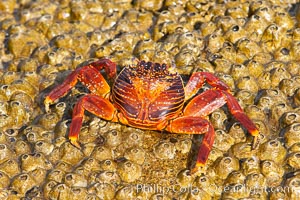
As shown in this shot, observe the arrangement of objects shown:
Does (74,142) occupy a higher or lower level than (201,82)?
lower

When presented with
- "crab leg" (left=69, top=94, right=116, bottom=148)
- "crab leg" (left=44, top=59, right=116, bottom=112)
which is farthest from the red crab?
"crab leg" (left=44, top=59, right=116, bottom=112)

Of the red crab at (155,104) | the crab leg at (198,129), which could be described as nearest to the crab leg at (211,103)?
the red crab at (155,104)

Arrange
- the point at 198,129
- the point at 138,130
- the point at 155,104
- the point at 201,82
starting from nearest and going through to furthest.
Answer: the point at 198,129
the point at 155,104
the point at 138,130
the point at 201,82

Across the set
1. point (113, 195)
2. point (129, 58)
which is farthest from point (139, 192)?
point (129, 58)

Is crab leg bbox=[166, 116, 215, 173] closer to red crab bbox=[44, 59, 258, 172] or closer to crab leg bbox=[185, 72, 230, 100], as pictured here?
red crab bbox=[44, 59, 258, 172]

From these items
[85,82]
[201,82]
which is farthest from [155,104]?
[85,82]

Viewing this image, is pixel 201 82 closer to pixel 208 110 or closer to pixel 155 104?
pixel 208 110

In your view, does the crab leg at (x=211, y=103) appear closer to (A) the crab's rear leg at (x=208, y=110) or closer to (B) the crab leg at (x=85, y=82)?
(A) the crab's rear leg at (x=208, y=110)
